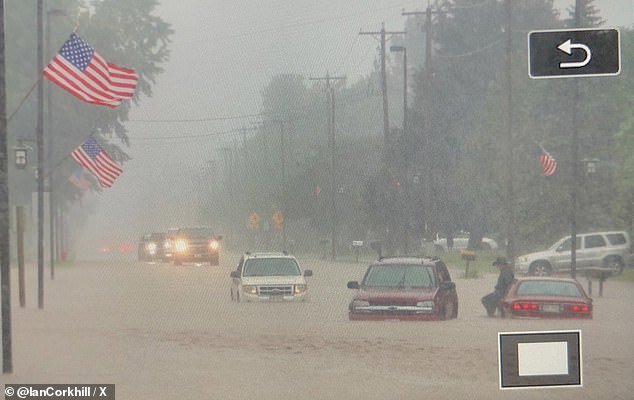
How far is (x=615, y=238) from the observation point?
336 inches

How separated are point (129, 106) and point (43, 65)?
77cm

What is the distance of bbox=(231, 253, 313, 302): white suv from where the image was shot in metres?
9.06

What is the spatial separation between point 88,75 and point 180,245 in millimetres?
1314

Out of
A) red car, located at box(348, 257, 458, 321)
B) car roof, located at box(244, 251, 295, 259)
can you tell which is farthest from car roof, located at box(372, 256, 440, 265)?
car roof, located at box(244, 251, 295, 259)

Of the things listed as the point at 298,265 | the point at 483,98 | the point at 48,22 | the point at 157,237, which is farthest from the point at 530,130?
the point at 48,22

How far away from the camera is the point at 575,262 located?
28.1 ft

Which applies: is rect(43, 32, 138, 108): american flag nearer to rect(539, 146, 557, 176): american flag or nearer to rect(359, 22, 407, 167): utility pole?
rect(359, 22, 407, 167): utility pole

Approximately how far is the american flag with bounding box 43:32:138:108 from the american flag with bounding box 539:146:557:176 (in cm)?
267

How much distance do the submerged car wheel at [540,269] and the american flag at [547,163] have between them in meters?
0.59

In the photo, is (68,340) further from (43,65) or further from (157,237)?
(43,65)

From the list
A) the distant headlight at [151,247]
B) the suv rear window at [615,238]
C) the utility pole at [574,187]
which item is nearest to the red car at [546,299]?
the utility pole at [574,187]

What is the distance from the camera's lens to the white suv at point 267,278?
906 centimetres

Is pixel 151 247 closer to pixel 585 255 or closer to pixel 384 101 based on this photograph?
pixel 384 101
